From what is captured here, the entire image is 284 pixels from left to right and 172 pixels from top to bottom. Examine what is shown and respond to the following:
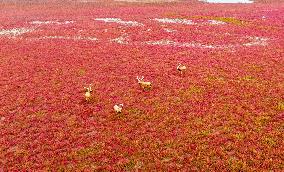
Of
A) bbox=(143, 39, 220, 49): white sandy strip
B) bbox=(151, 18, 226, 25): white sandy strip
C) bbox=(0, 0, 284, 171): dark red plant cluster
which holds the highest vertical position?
bbox=(151, 18, 226, 25): white sandy strip

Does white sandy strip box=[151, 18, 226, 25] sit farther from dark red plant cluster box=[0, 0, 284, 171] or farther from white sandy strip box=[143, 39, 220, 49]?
white sandy strip box=[143, 39, 220, 49]

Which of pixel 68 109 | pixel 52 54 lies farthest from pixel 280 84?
pixel 52 54

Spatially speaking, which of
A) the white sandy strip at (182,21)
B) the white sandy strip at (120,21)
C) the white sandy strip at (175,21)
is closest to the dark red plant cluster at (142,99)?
the white sandy strip at (120,21)

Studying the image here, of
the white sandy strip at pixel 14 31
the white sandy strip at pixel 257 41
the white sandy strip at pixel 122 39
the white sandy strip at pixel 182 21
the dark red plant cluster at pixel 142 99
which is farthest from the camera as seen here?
the white sandy strip at pixel 182 21

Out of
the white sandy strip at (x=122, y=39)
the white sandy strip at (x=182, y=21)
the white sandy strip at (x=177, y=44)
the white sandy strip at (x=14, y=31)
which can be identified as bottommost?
the white sandy strip at (x=177, y=44)

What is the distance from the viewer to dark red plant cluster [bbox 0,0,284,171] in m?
16.5

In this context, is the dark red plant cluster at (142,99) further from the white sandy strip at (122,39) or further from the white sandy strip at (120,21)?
the white sandy strip at (120,21)

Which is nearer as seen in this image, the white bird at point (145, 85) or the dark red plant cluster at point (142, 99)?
the dark red plant cluster at point (142, 99)

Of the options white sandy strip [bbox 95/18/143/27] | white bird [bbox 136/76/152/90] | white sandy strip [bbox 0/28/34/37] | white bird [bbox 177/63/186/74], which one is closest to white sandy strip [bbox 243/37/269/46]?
white bird [bbox 177/63/186/74]

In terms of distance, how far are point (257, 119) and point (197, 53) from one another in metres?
15.3

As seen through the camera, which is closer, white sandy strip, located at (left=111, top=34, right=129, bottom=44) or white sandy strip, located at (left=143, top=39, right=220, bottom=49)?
white sandy strip, located at (left=143, top=39, right=220, bottom=49)

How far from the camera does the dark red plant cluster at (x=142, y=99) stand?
16500mm

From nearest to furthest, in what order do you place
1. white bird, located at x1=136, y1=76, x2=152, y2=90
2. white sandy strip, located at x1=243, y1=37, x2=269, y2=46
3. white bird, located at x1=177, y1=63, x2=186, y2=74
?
white bird, located at x1=136, y1=76, x2=152, y2=90 < white bird, located at x1=177, y1=63, x2=186, y2=74 < white sandy strip, located at x1=243, y1=37, x2=269, y2=46

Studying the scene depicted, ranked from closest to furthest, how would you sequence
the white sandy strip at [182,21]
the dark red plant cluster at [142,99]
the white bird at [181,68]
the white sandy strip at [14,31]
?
the dark red plant cluster at [142,99]
the white bird at [181,68]
the white sandy strip at [14,31]
the white sandy strip at [182,21]
